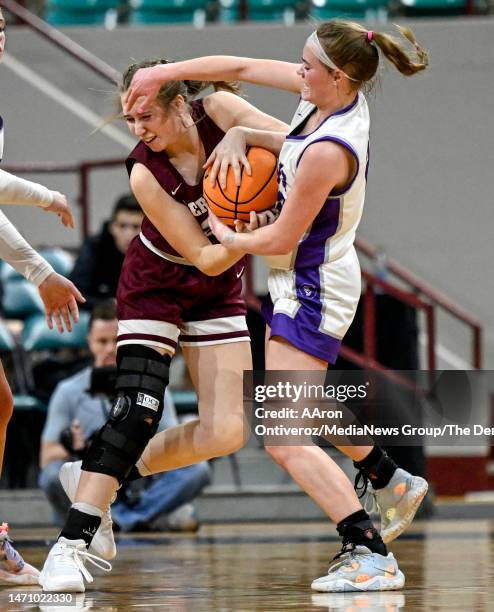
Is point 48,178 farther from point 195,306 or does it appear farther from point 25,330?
point 195,306

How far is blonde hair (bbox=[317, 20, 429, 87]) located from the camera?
339cm

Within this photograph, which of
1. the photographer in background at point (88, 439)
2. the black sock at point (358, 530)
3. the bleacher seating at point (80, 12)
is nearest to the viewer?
the black sock at point (358, 530)

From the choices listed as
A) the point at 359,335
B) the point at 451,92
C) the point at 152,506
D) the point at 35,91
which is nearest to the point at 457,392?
the point at 359,335

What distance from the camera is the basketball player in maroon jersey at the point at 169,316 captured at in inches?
138

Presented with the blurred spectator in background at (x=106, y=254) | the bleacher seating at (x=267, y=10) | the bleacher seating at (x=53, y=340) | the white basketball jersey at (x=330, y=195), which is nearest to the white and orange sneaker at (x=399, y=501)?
the white basketball jersey at (x=330, y=195)

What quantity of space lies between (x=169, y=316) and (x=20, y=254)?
48cm

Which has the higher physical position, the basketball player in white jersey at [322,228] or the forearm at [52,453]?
the basketball player in white jersey at [322,228]

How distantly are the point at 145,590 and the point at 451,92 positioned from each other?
6.65 m

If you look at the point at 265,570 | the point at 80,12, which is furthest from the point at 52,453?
the point at 80,12

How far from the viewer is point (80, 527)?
344 centimetres

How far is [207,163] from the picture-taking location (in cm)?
353

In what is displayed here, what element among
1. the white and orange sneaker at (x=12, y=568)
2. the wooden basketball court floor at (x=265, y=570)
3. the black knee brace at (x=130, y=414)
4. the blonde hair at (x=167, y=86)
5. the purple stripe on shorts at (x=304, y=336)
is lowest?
the wooden basketball court floor at (x=265, y=570)

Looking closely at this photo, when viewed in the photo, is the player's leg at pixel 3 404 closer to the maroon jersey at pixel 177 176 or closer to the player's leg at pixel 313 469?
the maroon jersey at pixel 177 176

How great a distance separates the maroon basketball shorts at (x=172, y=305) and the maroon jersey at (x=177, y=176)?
5cm
